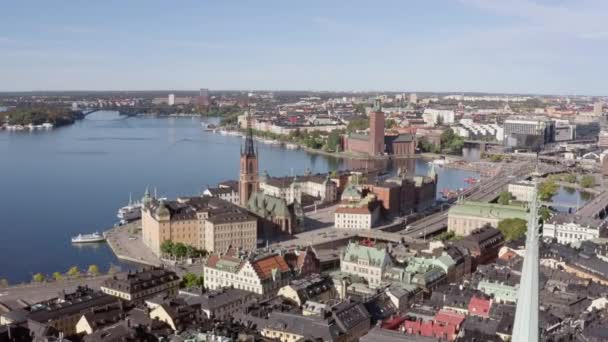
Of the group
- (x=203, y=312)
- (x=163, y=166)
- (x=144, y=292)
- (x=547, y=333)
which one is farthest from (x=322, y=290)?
(x=163, y=166)

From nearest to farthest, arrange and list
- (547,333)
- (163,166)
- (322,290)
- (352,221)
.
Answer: (547,333)
(322,290)
(352,221)
(163,166)

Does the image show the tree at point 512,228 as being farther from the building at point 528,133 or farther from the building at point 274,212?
the building at point 528,133

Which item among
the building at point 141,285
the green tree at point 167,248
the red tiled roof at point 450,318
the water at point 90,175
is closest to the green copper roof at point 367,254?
the red tiled roof at point 450,318

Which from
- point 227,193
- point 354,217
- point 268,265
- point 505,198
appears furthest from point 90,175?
point 268,265

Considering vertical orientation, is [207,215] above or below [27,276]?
above

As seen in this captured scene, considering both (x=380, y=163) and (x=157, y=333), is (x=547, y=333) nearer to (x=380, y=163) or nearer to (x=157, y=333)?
(x=157, y=333)

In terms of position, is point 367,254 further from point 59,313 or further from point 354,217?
point 59,313
